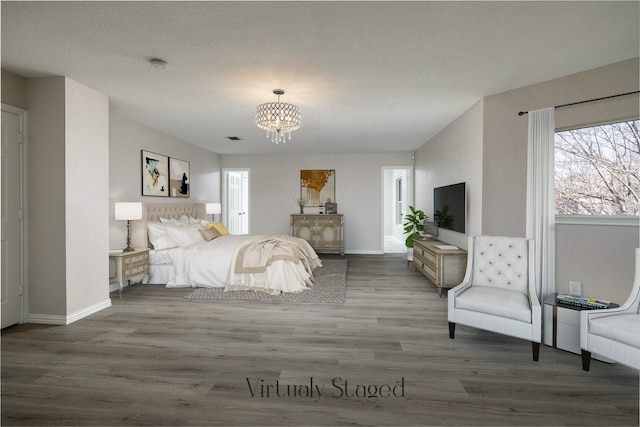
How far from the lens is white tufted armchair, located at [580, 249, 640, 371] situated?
1932mm

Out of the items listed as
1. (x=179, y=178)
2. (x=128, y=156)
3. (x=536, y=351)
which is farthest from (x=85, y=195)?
(x=536, y=351)

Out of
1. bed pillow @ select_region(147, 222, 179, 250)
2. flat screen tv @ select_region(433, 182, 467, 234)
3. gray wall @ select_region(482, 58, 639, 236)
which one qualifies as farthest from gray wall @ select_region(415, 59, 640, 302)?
bed pillow @ select_region(147, 222, 179, 250)

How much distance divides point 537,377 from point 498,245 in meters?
1.20

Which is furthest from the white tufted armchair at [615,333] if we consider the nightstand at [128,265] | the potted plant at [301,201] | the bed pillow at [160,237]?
the potted plant at [301,201]

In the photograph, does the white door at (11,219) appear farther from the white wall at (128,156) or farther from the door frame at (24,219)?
the white wall at (128,156)

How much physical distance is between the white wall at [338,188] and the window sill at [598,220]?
4.51m

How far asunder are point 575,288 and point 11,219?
5488 mm

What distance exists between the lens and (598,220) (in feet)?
9.31

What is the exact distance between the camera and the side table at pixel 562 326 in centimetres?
244

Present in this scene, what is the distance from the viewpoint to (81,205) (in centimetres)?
322

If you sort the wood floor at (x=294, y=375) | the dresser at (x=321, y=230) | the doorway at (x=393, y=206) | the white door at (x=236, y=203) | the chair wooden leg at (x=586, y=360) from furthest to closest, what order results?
the doorway at (x=393, y=206), the white door at (x=236, y=203), the dresser at (x=321, y=230), the chair wooden leg at (x=586, y=360), the wood floor at (x=294, y=375)

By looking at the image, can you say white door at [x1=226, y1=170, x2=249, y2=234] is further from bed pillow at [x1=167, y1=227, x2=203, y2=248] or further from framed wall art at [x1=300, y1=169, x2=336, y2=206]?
bed pillow at [x1=167, y1=227, x2=203, y2=248]

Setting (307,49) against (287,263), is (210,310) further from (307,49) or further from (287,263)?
(307,49)

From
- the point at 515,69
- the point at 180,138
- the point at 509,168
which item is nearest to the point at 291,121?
the point at 515,69
